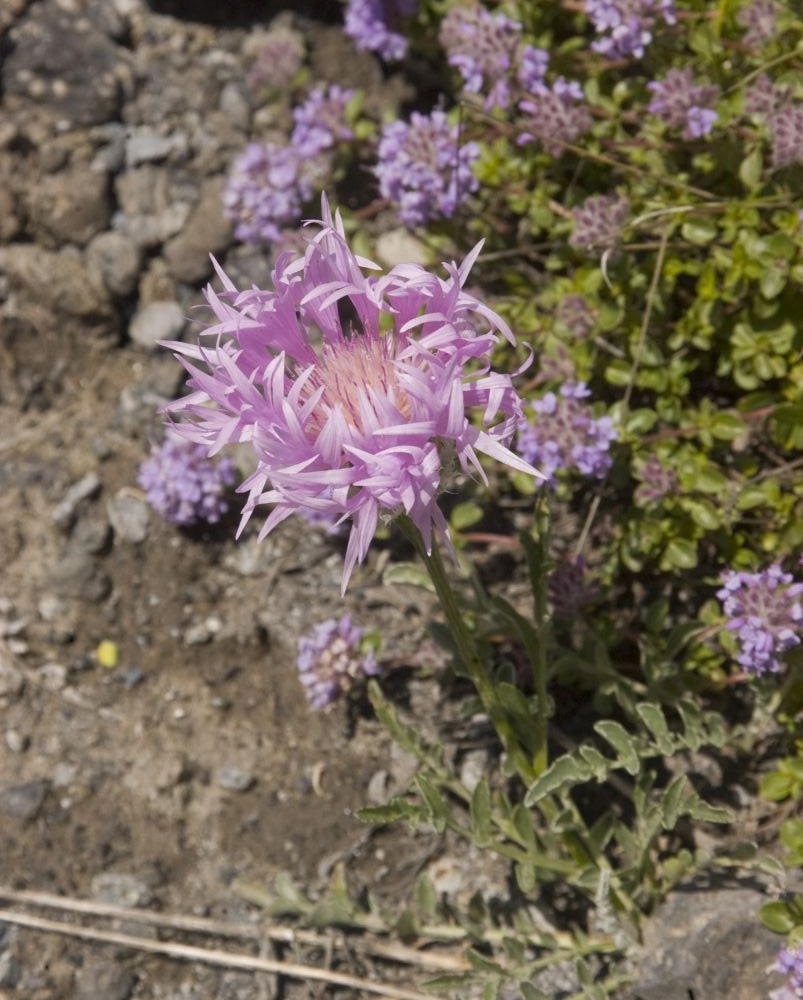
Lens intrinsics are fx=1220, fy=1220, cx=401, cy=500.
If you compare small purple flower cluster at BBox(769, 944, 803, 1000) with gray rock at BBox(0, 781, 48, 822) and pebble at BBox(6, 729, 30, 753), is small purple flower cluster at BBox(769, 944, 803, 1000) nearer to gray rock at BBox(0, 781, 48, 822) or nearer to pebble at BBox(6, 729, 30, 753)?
gray rock at BBox(0, 781, 48, 822)

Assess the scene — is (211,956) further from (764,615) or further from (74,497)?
(764,615)

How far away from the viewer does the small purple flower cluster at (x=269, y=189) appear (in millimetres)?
4250

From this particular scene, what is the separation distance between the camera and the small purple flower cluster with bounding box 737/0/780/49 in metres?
3.43

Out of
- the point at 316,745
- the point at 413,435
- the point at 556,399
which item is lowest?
the point at 316,745

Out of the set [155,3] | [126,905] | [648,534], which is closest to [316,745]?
[126,905]

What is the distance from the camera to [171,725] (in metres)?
4.04

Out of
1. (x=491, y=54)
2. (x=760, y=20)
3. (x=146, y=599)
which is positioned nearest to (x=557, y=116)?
(x=491, y=54)

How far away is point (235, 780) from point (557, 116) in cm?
229

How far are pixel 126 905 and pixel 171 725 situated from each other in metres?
0.59

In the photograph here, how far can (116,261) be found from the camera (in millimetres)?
4609

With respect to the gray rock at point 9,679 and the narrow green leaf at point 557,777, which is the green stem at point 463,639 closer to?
the narrow green leaf at point 557,777

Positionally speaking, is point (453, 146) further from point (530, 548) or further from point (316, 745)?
point (316, 745)

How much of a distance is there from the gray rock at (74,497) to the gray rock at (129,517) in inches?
3.4

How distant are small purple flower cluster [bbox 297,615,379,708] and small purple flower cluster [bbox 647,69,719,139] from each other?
1772mm
